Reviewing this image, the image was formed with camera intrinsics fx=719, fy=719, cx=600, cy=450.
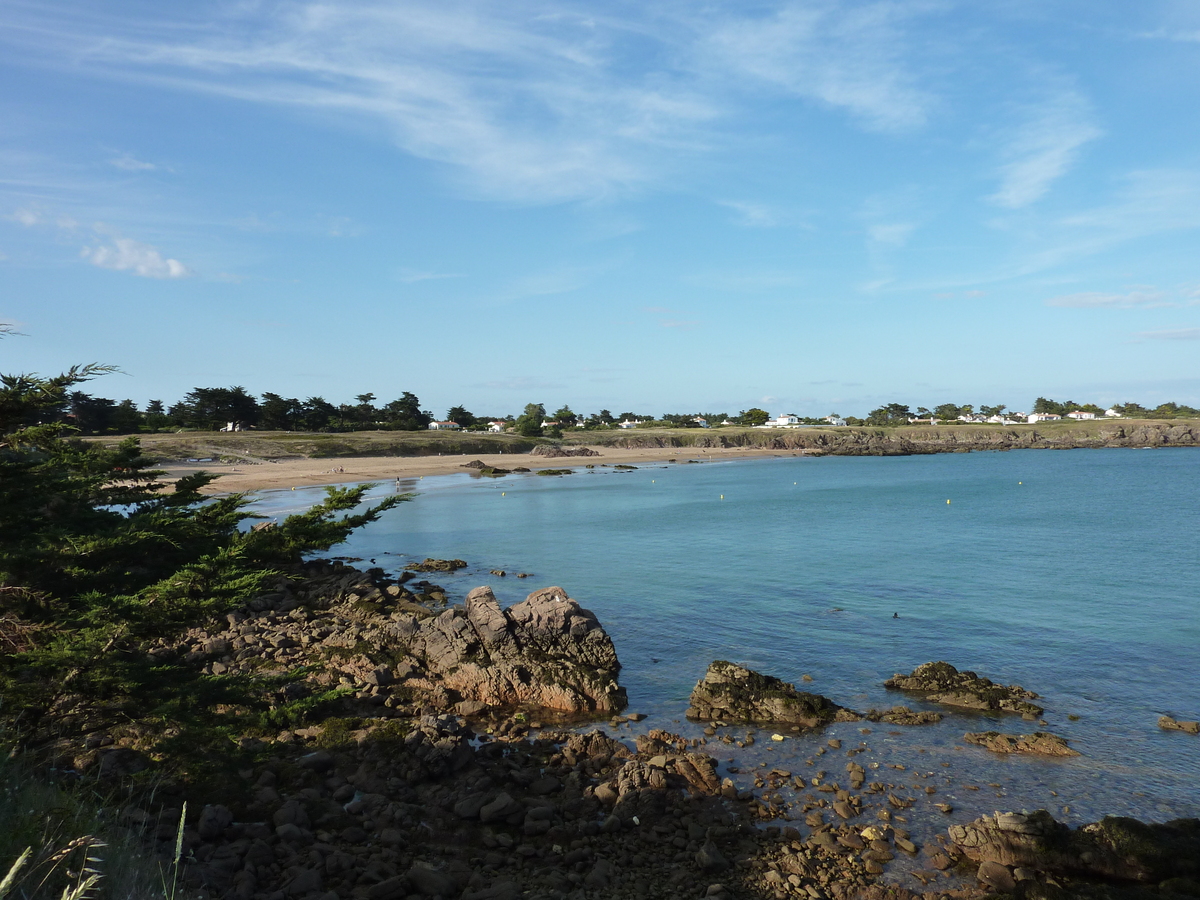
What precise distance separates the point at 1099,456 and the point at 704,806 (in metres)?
131

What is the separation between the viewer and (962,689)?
16.1 metres

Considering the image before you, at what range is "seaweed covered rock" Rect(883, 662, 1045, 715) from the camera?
608 inches

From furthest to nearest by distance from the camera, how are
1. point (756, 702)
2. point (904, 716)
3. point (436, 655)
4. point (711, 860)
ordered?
point (436, 655)
point (756, 702)
point (904, 716)
point (711, 860)

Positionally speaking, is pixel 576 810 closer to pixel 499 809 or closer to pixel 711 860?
pixel 499 809

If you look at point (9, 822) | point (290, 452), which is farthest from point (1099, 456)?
point (9, 822)

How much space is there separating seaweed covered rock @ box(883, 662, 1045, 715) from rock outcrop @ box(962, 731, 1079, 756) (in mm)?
1636

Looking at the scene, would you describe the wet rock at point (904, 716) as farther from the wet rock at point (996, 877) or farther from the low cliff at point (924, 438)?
the low cliff at point (924, 438)

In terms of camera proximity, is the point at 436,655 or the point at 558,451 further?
the point at 558,451

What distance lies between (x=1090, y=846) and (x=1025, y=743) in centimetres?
417

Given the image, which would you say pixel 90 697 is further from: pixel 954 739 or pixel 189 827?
pixel 954 739

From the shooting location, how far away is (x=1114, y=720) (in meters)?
14.9

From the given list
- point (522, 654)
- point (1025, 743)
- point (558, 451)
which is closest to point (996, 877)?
point (1025, 743)

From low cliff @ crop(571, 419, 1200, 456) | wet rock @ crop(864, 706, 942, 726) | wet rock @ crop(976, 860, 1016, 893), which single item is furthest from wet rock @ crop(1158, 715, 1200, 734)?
low cliff @ crop(571, 419, 1200, 456)

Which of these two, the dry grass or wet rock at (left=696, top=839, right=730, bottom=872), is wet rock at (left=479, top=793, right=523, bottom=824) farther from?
the dry grass
